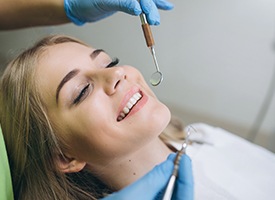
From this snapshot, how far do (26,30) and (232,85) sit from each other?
102cm

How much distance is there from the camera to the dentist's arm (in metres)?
1.19

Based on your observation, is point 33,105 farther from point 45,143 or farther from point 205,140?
point 205,140

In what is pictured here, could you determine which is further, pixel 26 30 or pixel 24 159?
pixel 26 30

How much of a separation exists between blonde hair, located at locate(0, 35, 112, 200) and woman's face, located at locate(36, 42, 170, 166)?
0.04 m

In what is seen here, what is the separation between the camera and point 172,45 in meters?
1.80

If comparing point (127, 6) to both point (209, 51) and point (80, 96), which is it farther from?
point (209, 51)

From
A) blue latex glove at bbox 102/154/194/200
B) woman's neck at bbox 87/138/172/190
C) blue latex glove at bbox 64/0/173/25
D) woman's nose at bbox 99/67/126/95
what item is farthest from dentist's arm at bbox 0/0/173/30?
blue latex glove at bbox 102/154/194/200

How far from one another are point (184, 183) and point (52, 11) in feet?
2.66

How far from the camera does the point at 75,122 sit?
37.6 inches

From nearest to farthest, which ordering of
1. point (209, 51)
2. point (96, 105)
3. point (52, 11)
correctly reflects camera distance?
point (96, 105) → point (52, 11) → point (209, 51)

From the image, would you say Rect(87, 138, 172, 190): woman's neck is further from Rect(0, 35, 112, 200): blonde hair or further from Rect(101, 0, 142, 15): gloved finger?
Rect(101, 0, 142, 15): gloved finger

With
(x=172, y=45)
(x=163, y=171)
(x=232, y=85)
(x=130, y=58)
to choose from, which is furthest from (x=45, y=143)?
(x=232, y=85)

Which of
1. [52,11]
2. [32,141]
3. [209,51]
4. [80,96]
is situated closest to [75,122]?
[80,96]

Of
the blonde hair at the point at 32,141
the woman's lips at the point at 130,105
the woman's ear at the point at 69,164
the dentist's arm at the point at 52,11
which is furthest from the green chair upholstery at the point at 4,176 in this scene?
the dentist's arm at the point at 52,11
